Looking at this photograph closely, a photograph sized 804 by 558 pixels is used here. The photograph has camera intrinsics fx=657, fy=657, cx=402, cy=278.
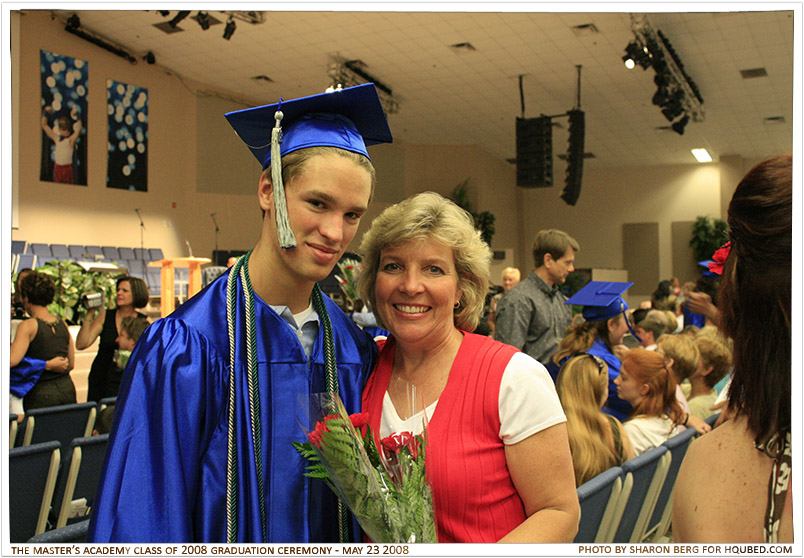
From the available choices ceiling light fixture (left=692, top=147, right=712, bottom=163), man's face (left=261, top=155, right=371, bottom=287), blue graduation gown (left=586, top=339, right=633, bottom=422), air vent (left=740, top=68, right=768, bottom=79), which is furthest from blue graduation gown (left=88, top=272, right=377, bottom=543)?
ceiling light fixture (left=692, top=147, right=712, bottom=163)

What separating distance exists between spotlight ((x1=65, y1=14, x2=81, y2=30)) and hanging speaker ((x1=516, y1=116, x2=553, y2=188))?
730cm

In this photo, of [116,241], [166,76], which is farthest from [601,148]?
[116,241]

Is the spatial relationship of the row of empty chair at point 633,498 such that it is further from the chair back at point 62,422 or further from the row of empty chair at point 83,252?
the row of empty chair at point 83,252

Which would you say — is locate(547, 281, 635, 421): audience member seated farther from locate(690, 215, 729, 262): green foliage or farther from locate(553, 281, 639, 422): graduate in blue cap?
locate(690, 215, 729, 262): green foliage

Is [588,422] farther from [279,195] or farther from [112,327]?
[112,327]

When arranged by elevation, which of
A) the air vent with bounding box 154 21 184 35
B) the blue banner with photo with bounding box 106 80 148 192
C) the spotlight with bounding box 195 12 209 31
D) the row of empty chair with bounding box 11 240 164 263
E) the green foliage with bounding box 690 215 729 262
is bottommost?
the row of empty chair with bounding box 11 240 164 263

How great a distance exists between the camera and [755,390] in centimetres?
85

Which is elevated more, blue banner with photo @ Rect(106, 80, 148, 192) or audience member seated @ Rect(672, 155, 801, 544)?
blue banner with photo @ Rect(106, 80, 148, 192)

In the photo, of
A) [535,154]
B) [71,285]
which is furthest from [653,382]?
[535,154]

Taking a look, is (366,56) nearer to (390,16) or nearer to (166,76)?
(390,16)

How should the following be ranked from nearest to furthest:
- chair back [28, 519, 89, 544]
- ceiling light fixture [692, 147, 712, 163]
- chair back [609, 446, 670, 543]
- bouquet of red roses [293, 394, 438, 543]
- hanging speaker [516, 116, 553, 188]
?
1. bouquet of red roses [293, 394, 438, 543]
2. chair back [28, 519, 89, 544]
3. chair back [609, 446, 670, 543]
4. hanging speaker [516, 116, 553, 188]
5. ceiling light fixture [692, 147, 712, 163]

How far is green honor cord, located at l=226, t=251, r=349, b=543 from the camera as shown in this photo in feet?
3.65

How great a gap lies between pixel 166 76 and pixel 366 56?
4.39 m

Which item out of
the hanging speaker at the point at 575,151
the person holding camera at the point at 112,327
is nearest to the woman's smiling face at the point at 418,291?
the person holding camera at the point at 112,327
